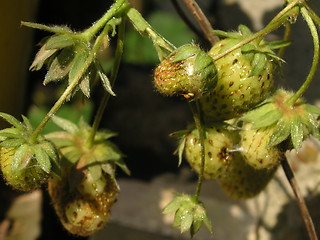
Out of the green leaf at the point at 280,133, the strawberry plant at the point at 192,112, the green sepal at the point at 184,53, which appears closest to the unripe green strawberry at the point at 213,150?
the strawberry plant at the point at 192,112

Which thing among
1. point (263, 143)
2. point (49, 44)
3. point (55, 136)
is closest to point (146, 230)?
point (55, 136)

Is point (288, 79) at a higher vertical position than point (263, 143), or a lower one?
lower

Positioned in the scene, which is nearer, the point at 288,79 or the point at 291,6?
the point at 291,6

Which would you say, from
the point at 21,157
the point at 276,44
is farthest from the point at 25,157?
the point at 276,44

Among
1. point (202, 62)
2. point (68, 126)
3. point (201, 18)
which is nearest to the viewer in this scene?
point (202, 62)

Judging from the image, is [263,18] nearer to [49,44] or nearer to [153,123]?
[153,123]

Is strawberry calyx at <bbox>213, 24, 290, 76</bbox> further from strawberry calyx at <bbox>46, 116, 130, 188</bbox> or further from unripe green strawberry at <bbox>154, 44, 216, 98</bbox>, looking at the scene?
strawberry calyx at <bbox>46, 116, 130, 188</bbox>

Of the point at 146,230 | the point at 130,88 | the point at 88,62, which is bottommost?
the point at 146,230

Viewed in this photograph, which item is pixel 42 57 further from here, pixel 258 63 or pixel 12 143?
pixel 258 63
